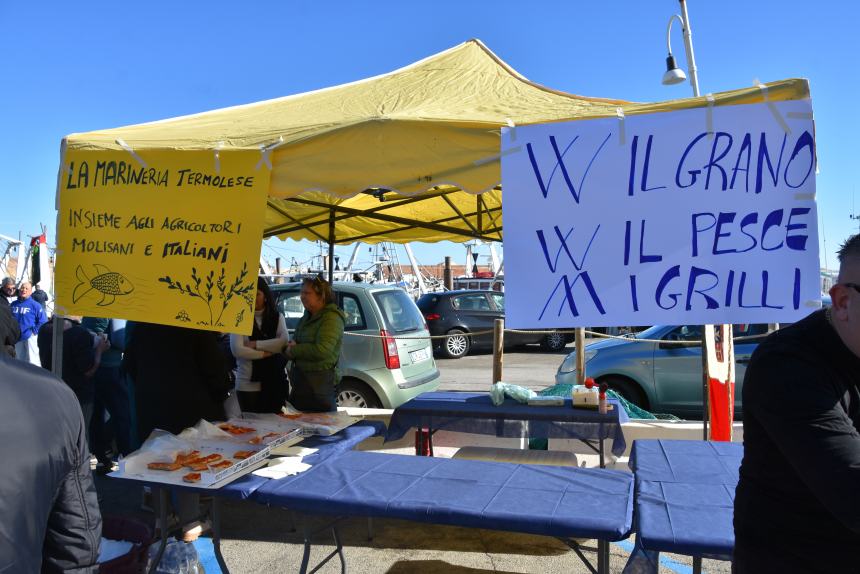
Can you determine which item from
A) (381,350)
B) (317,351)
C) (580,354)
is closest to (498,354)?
(580,354)

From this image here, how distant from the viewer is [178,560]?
3195mm

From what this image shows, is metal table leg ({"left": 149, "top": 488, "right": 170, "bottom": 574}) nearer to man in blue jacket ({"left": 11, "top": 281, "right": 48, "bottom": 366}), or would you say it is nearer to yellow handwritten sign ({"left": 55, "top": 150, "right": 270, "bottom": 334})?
yellow handwritten sign ({"left": 55, "top": 150, "right": 270, "bottom": 334})

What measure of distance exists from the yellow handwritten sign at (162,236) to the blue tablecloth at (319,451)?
726mm

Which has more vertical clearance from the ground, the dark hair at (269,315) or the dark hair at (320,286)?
the dark hair at (320,286)

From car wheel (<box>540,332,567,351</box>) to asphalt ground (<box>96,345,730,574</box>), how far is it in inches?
468

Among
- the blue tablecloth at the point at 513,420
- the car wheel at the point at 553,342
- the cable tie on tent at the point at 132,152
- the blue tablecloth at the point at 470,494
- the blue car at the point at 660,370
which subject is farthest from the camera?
the car wheel at the point at 553,342

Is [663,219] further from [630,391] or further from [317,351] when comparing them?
[630,391]

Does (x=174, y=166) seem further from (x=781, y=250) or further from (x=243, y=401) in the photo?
(x=781, y=250)

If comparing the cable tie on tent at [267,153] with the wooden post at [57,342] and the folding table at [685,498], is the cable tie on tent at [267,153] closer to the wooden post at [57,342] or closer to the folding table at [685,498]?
the wooden post at [57,342]

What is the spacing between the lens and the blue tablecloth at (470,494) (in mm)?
2244

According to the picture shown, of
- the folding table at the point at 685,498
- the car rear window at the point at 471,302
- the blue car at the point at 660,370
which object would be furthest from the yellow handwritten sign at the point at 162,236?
the car rear window at the point at 471,302

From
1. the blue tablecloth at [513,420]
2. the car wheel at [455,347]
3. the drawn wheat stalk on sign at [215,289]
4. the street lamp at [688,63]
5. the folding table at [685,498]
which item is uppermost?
the street lamp at [688,63]

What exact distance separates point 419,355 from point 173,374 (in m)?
4.00

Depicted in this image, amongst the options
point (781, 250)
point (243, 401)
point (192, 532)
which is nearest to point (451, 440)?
point (243, 401)
